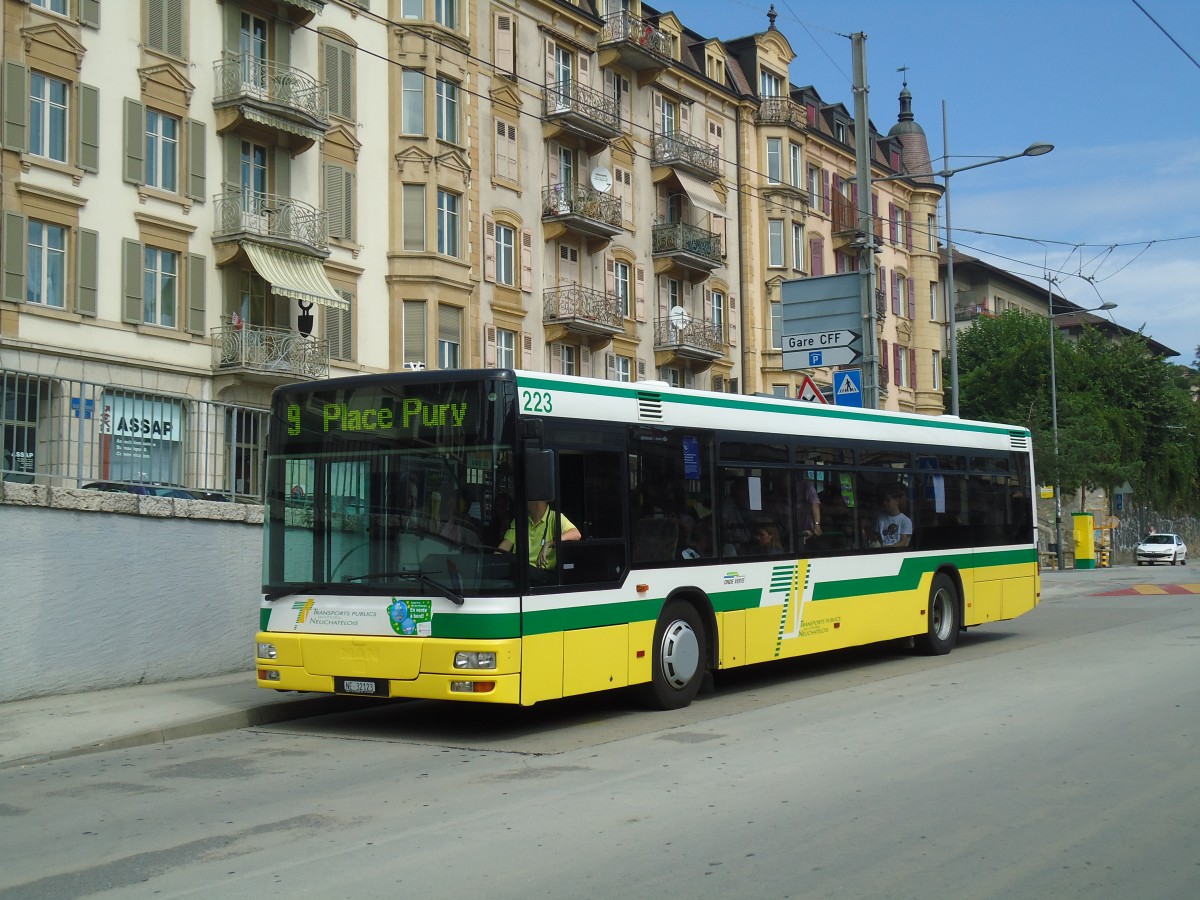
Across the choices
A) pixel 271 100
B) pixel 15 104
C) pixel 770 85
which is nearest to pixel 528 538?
pixel 15 104

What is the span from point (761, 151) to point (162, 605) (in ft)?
126

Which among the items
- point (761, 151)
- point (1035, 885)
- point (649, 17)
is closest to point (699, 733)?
point (1035, 885)

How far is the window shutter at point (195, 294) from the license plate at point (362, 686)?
64.6 ft

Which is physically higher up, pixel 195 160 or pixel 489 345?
pixel 195 160

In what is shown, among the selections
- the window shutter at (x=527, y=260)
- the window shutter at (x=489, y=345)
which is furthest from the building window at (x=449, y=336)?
the window shutter at (x=527, y=260)

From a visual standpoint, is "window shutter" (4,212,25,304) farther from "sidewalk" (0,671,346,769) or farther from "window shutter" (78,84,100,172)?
"sidewalk" (0,671,346,769)

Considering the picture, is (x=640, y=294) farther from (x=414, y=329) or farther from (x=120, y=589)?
(x=120, y=589)

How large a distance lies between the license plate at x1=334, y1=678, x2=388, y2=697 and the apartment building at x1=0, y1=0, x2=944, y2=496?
3950mm

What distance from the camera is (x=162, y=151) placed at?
92.5 feet

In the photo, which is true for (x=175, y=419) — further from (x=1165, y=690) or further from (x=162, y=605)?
(x=1165, y=690)

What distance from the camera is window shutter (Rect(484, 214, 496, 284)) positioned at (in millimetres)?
35562

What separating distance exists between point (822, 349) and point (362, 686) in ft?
42.7

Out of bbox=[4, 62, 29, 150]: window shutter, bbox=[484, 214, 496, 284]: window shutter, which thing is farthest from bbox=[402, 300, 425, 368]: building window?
bbox=[4, 62, 29, 150]: window shutter

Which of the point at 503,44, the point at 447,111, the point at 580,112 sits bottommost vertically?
the point at 447,111
